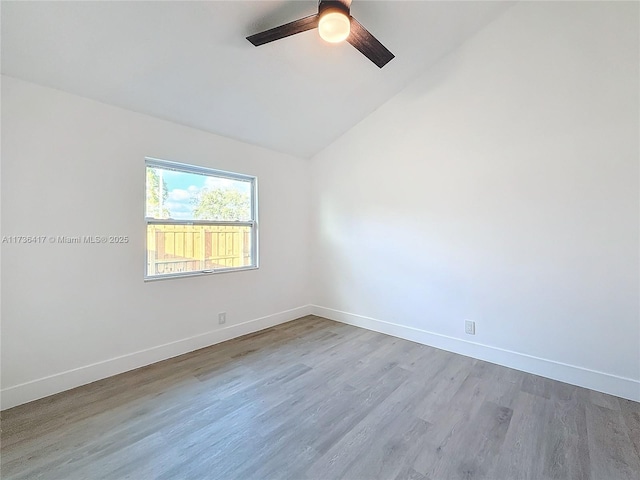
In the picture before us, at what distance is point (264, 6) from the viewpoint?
204 cm

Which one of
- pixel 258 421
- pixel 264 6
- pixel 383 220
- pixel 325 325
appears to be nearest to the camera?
pixel 258 421

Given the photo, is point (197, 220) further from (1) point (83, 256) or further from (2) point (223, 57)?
(2) point (223, 57)

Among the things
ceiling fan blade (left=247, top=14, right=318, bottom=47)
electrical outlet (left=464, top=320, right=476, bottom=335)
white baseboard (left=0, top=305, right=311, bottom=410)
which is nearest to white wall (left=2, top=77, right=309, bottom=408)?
white baseboard (left=0, top=305, right=311, bottom=410)

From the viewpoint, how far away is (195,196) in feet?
10.1

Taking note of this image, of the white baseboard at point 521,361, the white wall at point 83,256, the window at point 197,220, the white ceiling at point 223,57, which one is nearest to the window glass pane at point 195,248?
the window at point 197,220

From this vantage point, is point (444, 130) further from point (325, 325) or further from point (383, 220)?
point (325, 325)

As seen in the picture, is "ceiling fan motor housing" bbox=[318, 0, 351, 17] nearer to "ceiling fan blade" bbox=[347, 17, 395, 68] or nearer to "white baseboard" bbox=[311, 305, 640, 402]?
"ceiling fan blade" bbox=[347, 17, 395, 68]

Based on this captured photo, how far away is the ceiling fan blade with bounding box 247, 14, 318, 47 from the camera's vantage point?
5.95 ft

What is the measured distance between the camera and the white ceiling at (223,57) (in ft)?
6.05

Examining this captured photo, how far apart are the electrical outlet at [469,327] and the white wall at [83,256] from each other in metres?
2.67

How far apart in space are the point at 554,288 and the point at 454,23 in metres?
2.57

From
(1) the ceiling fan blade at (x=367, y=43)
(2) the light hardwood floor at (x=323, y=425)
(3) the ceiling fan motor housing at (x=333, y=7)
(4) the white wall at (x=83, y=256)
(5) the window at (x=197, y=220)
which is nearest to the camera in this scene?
(2) the light hardwood floor at (x=323, y=425)

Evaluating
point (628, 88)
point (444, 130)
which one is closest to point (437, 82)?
point (444, 130)

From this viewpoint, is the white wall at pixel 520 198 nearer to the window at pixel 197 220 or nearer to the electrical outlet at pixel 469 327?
the electrical outlet at pixel 469 327
